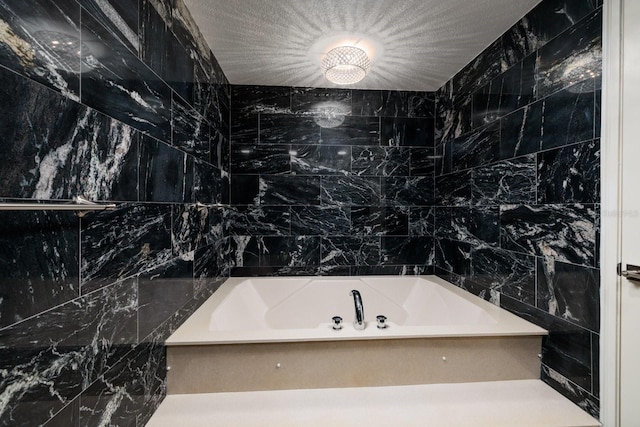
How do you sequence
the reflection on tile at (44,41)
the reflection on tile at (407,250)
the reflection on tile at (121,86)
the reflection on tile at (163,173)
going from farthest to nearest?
the reflection on tile at (407,250), the reflection on tile at (163,173), the reflection on tile at (121,86), the reflection on tile at (44,41)

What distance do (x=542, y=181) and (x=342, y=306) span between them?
1.67 metres

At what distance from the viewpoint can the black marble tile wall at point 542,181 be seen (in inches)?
48.8

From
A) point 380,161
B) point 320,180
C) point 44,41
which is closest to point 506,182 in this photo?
point 380,161

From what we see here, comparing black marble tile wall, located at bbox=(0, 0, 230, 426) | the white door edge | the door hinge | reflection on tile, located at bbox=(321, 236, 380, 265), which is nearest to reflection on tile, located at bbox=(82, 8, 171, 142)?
black marble tile wall, located at bbox=(0, 0, 230, 426)

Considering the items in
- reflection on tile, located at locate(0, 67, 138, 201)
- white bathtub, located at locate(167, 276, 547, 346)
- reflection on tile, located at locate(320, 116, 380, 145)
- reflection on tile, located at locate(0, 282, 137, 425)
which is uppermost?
reflection on tile, located at locate(320, 116, 380, 145)

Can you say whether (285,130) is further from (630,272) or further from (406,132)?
(630,272)

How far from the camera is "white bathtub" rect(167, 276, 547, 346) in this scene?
163 cm

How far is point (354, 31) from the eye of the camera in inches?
67.9

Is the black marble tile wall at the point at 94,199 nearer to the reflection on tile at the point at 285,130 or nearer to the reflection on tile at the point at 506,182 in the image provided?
the reflection on tile at the point at 285,130

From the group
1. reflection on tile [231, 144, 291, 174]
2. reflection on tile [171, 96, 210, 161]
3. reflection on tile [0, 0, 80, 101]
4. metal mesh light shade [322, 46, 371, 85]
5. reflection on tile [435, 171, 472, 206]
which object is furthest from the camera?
reflection on tile [231, 144, 291, 174]

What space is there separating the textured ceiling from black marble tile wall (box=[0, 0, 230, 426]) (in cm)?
33

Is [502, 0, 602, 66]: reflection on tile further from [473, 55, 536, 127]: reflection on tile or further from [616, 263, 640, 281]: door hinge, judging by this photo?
[616, 263, 640, 281]: door hinge

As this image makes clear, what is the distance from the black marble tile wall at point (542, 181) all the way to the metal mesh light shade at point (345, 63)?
0.92 m

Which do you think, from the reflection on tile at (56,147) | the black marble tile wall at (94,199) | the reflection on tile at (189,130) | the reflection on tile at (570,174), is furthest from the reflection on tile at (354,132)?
the reflection on tile at (56,147)
